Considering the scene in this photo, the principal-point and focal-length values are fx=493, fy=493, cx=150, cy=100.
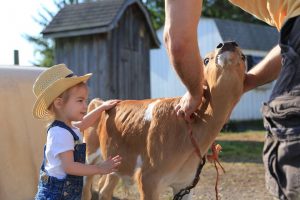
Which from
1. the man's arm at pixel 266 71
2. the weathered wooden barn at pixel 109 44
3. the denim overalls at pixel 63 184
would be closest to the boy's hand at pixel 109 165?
the denim overalls at pixel 63 184

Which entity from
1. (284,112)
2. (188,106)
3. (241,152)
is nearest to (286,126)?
(284,112)

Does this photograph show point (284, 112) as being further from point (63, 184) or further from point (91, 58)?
point (91, 58)

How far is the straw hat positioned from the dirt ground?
2.80m

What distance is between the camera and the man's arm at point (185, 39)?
2.59 m

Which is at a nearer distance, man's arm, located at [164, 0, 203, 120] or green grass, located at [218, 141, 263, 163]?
man's arm, located at [164, 0, 203, 120]

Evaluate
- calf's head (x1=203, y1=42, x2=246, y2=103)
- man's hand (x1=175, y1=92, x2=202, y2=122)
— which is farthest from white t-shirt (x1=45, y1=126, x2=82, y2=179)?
calf's head (x1=203, y1=42, x2=246, y2=103)

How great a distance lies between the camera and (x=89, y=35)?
41.1ft

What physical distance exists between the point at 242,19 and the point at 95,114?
34.5m

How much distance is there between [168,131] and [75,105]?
73 cm

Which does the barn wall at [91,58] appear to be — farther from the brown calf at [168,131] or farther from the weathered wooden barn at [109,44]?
the brown calf at [168,131]

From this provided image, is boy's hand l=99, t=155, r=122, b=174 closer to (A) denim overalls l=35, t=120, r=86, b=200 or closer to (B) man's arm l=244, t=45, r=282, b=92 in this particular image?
(A) denim overalls l=35, t=120, r=86, b=200

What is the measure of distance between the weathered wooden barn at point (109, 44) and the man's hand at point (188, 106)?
8.76 m

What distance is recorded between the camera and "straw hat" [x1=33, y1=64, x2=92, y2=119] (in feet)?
11.1

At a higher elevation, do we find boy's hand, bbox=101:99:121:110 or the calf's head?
the calf's head
